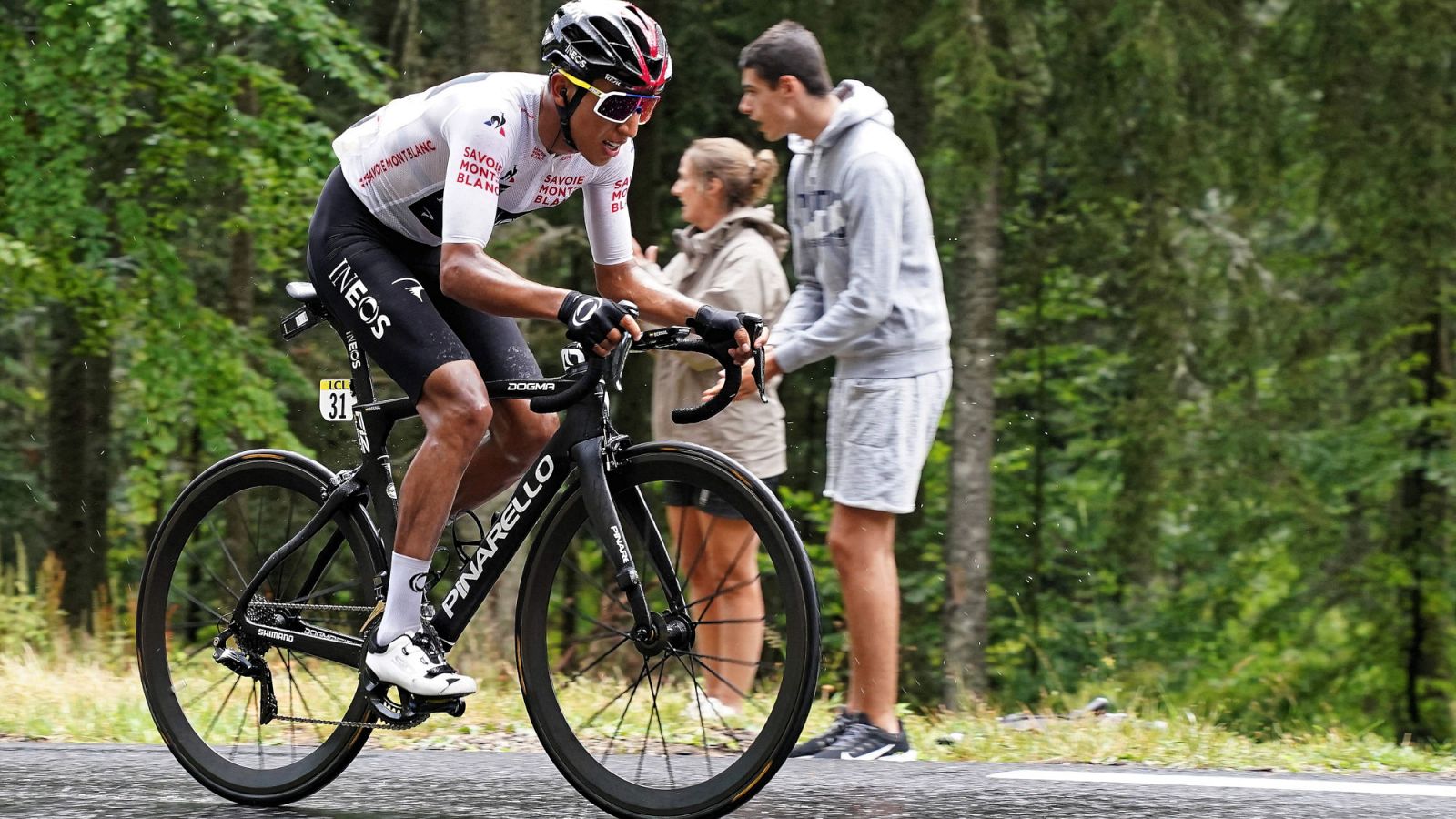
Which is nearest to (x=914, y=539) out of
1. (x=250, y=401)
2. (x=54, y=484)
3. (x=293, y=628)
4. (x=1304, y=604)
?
(x=1304, y=604)

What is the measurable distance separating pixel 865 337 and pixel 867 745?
1.30m

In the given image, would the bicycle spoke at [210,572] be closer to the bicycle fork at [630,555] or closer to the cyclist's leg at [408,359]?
the cyclist's leg at [408,359]

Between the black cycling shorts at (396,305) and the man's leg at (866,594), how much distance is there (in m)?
1.57

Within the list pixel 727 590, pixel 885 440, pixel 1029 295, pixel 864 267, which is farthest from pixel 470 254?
pixel 1029 295

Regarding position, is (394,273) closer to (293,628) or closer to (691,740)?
(293,628)

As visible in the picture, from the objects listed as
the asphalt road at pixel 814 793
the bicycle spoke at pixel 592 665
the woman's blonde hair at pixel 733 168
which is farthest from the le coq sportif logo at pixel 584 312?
the woman's blonde hair at pixel 733 168

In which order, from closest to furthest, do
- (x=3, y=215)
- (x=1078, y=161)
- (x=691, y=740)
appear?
(x=691, y=740), (x=3, y=215), (x=1078, y=161)

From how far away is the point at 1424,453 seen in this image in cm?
1573

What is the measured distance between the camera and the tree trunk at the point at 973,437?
13250 millimetres

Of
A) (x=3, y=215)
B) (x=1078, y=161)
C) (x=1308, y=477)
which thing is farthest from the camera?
Result: (x=1308, y=477)

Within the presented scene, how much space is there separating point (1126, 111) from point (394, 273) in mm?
10731

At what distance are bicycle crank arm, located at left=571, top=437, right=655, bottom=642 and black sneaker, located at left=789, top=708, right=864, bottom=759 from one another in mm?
1631

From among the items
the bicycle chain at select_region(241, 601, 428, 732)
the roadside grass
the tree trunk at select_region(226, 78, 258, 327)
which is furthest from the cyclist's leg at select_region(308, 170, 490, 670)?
the tree trunk at select_region(226, 78, 258, 327)

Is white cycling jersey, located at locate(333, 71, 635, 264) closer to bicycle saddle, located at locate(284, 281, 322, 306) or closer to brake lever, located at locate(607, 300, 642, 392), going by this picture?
bicycle saddle, located at locate(284, 281, 322, 306)
